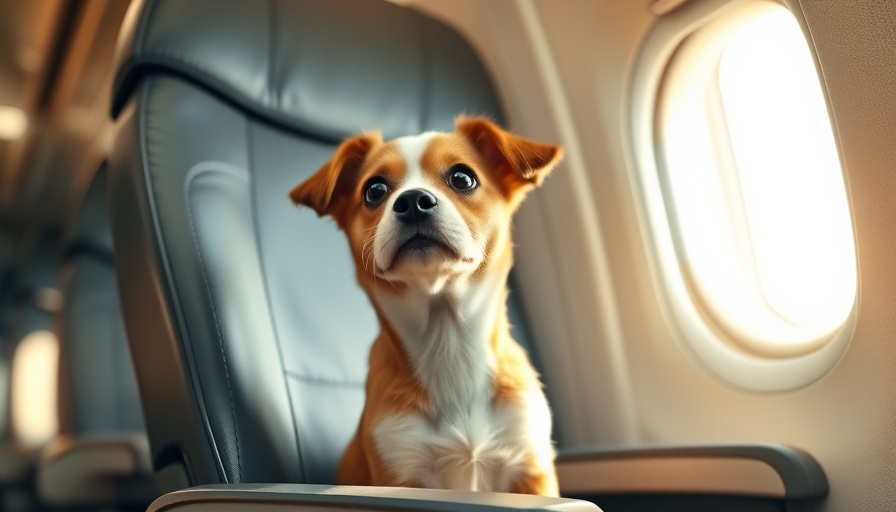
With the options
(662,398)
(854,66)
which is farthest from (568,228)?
(854,66)

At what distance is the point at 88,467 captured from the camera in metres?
1.99

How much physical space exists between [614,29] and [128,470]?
157 cm

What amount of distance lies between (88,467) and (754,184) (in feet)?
5.66

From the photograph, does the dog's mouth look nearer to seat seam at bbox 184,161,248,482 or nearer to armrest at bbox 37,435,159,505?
seat seam at bbox 184,161,248,482

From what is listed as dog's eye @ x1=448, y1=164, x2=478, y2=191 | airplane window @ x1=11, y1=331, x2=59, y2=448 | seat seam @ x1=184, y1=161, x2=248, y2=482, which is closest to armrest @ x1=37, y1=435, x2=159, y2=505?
seat seam @ x1=184, y1=161, x2=248, y2=482

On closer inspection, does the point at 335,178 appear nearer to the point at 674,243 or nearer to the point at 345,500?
the point at 345,500

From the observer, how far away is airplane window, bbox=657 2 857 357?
165cm

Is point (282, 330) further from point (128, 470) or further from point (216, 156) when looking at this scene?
point (128, 470)

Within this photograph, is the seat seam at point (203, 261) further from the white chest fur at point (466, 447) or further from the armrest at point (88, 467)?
the armrest at point (88, 467)

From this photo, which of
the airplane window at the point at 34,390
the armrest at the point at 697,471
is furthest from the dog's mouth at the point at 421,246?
the airplane window at the point at 34,390

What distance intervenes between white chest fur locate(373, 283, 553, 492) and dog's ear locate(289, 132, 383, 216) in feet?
0.68

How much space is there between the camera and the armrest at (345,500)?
74 centimetres

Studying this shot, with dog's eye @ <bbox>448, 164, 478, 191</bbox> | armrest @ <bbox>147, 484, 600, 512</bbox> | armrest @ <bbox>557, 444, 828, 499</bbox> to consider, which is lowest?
armrest @ <bbox>557, 444, 828, 499</bbox>

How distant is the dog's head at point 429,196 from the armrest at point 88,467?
1043 millimetres
